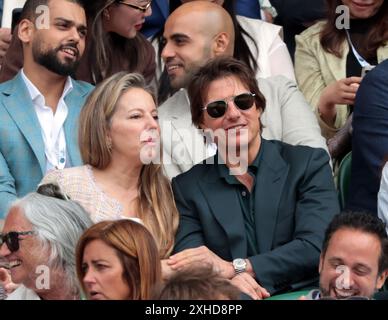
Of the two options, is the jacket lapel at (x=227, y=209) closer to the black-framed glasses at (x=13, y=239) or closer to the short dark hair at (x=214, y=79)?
the short dark hair at (x=214, y=79)

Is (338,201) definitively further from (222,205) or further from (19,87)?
(19,87)

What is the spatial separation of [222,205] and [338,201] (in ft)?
1.77

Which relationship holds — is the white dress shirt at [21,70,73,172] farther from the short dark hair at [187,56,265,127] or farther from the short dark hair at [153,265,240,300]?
the short dark hair at [153,265,240,300]

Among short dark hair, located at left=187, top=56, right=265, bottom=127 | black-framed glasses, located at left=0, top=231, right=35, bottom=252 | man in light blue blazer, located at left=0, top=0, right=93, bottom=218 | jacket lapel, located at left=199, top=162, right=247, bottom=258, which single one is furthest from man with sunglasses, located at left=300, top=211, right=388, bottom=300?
man in light blue blazer, located at left=0, top=0, right=93, bottom=218

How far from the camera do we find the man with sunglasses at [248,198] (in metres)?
5.44

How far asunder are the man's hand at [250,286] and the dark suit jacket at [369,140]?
710 millimetres

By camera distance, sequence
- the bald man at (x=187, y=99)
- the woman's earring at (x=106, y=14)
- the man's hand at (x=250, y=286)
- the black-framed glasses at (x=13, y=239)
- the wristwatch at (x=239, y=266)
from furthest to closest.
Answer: the woman's earring at (x=106, y=14)
the bald man at (x=187, y=99)
the wristwatch at (x=239, y=266)
the man's hand at (x=250, y=286)
the black-framed glasses at (x=13, y=239)

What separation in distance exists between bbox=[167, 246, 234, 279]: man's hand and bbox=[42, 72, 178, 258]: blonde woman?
27 centimetres

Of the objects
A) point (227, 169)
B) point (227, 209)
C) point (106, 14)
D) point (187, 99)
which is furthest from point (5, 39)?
point (227, 209)

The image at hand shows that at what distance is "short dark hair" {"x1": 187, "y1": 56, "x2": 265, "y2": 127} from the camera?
19.1ft

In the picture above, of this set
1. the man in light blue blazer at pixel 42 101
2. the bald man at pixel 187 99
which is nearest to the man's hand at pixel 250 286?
the bald man at pixel 187 99

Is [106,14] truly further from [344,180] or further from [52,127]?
[344,180]

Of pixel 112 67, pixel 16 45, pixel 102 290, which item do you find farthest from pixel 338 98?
pixel 102 290

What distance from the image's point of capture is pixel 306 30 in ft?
22.9
